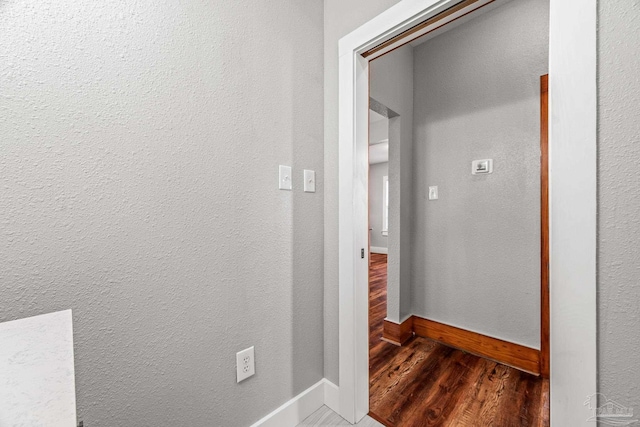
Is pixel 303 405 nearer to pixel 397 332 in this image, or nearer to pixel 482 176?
pixel 397 332

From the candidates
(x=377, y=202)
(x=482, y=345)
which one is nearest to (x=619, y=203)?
(x=482, y=345)

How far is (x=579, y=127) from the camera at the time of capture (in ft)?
2.35

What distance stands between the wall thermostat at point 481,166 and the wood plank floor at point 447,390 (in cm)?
143

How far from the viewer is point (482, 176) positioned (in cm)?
203

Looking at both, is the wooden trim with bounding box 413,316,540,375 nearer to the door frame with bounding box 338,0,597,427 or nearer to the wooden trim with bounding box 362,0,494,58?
the door frame with bounding box 338,0,597,427

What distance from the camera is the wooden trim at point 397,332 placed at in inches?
87.0

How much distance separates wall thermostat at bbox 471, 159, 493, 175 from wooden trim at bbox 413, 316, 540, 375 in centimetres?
127

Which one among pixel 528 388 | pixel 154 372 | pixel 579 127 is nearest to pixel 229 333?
pixel 154 372

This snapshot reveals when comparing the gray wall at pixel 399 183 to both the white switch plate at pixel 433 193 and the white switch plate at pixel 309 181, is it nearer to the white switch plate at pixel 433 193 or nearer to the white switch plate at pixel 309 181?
the white switch plate at pixel 433 193

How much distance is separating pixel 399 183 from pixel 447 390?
4.90 feet

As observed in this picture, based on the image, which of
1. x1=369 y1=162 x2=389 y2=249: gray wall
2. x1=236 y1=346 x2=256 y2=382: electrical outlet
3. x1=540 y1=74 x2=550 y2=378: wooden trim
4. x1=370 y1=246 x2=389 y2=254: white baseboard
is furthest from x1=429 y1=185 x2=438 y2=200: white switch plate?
x1=370 y1=246 x2=389 y2=254: white baseboard

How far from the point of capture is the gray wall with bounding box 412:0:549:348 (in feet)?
6.00

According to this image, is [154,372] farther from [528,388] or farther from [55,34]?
[528,388]

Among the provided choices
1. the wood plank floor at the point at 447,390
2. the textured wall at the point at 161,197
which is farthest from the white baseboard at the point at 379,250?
the textured wall at the point at 161,197
